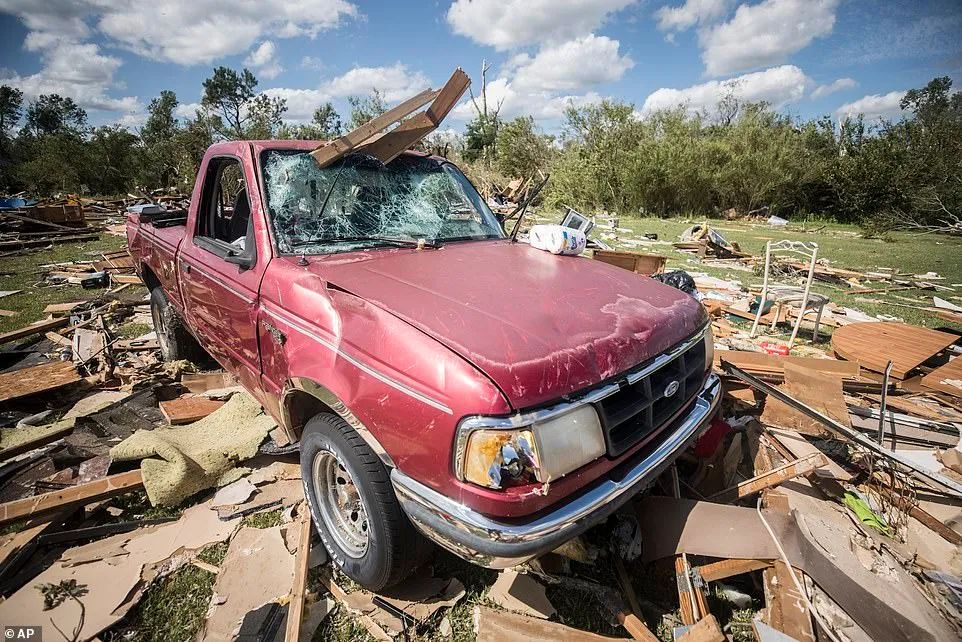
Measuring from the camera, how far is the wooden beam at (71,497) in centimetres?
227

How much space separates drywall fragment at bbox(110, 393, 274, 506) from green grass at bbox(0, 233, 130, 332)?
4.54 metres

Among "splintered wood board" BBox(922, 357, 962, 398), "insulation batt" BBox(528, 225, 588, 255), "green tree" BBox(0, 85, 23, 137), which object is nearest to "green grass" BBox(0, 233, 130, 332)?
"insulation batt" BBox(528, 225, 588, 255)

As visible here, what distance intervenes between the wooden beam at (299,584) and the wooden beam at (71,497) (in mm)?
1172

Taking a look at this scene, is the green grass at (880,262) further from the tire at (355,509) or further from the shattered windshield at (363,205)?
the tire at (355,509)

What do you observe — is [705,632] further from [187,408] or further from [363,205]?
[187,408]

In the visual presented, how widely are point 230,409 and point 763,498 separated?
375 cm

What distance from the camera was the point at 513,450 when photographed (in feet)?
4.70

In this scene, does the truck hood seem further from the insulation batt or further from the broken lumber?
the broken lumber

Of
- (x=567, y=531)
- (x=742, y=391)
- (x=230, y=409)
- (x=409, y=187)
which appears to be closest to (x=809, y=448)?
(x=742, y=391)

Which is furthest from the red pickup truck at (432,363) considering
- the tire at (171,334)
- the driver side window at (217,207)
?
the tire at (171,334)

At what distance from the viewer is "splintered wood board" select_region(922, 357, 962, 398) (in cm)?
386

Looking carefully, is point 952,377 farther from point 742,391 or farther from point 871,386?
point 742,391

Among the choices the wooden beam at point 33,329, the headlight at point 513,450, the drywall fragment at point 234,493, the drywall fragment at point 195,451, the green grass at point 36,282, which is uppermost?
the headlight at point 513,450

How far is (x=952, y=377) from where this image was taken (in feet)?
13.1
